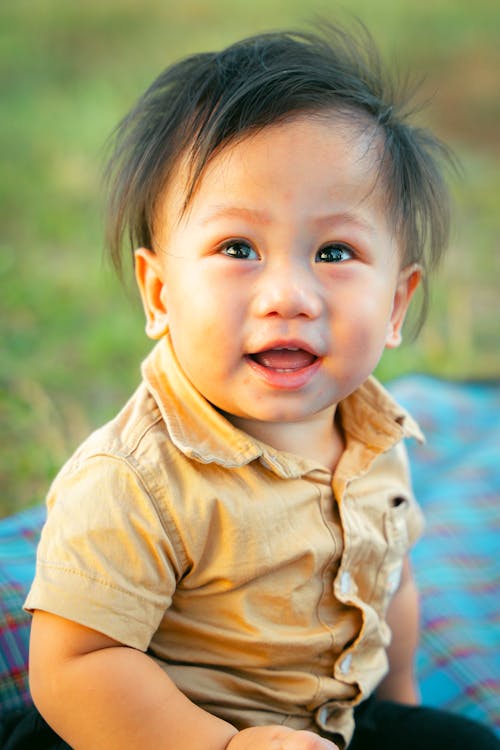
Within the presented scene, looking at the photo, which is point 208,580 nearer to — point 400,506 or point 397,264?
point 400,506

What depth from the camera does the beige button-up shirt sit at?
3.45 feet

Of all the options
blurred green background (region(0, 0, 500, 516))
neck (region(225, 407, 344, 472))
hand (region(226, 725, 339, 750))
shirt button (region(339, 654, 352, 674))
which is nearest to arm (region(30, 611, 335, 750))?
hand (region(226, 725, 339, 750))

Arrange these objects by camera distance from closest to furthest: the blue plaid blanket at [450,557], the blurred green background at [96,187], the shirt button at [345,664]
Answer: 1. the shirt button at [345,664]
2. the blue plaid blanket at [450,557]
3. the blurred green background at [96,187]

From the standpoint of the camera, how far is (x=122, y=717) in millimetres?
1038

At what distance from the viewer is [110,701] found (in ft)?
3.40

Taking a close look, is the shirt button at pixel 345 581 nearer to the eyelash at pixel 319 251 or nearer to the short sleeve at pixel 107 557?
the short sleeve at pixel 107 557

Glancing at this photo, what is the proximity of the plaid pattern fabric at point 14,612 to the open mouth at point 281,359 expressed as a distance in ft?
1.91

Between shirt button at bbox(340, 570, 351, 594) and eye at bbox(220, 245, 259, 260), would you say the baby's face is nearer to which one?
eye at bbox(220, 245, 259, 260)

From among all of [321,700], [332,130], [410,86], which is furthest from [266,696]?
[410,86]

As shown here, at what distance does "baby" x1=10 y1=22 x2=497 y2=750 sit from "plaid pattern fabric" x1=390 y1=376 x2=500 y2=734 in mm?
448

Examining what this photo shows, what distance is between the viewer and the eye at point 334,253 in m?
1.13

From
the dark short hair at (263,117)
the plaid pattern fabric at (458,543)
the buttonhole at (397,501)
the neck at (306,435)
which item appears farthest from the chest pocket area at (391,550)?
the plaid pattern fabric at (458,543)

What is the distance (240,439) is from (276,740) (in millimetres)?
Result: 331

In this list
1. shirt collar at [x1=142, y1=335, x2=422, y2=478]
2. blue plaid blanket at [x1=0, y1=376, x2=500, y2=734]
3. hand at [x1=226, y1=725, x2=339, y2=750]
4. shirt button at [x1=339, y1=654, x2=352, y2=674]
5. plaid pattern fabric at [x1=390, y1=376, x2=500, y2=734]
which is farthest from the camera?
plaid pattern fabric at [x1=390, y1=376, x2=500, y2=734]
